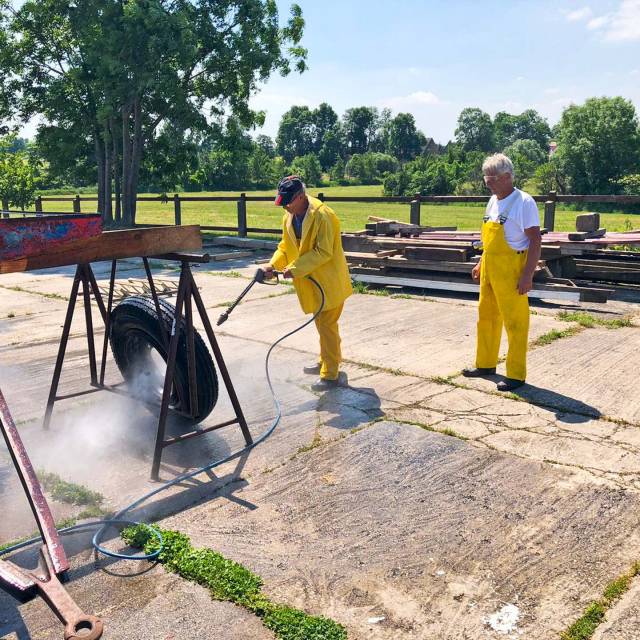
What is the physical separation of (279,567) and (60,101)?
19.1 metres

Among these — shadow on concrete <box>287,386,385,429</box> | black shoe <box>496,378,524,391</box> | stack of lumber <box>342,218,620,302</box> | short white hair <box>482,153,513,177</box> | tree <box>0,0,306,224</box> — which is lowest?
shadow on concrete <box>287,386,385,429</box>

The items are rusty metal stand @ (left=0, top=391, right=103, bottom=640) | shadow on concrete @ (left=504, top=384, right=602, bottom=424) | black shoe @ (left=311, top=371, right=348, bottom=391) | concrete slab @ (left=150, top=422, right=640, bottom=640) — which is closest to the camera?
rusty metal stand @ (left=0, top=391, right=103, bottom=640)

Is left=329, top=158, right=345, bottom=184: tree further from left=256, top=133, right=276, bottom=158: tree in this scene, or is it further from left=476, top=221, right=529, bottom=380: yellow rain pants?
left=476, top=221, right=529, bottom=380: yellow rain pants

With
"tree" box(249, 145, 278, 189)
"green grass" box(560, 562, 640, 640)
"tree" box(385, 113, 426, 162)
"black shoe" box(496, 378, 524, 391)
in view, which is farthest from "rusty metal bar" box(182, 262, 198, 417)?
"tree" box(385, 113, 426, 162)

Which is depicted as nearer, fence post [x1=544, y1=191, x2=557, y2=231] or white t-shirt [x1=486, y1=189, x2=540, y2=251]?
white t-shirt [x1=486, y1=189, x2=540, y2=251]

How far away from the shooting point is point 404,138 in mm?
127750

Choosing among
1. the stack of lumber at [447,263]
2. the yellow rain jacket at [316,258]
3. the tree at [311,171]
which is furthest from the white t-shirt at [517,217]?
the tree at [311,171]

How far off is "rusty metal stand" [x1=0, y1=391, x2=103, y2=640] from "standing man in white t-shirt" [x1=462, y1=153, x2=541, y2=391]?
3.63 m

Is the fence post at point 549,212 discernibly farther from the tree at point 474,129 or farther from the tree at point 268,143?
the tree at point 268,143

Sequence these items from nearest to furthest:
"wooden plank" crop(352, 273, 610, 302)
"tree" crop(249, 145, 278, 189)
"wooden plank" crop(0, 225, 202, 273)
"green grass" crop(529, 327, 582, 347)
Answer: "wooden plank" crop(0, 225, 202, 273)
"green grass" crop(529, 327, 582, 347)
"wooden plank" crop(352, 273, 610, 302)
"tree" crop(249, 145, 278, 189)

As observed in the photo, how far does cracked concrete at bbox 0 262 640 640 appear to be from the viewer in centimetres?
287

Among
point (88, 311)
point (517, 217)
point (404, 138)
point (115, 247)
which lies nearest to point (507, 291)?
point (517, 217)

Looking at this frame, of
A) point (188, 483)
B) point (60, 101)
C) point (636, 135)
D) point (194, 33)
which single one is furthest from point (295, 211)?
point (636, 135)

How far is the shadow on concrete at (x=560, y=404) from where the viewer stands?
16.1 ft
